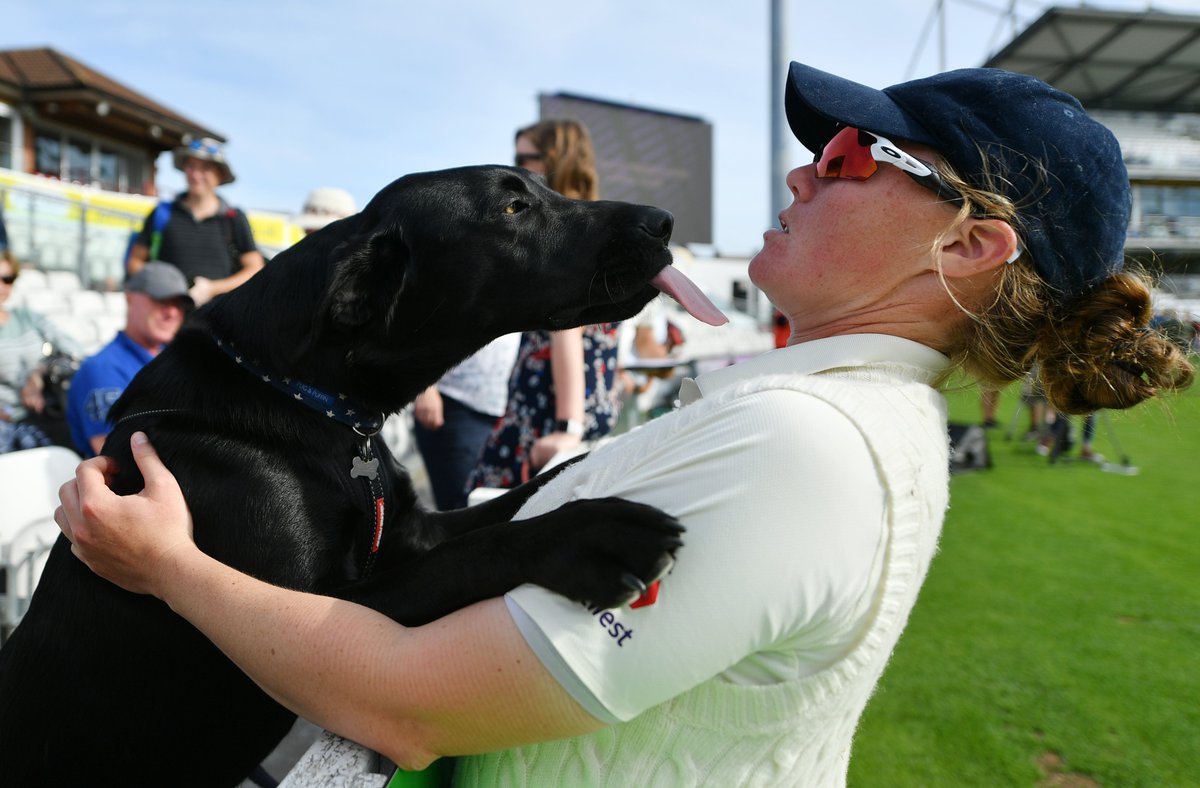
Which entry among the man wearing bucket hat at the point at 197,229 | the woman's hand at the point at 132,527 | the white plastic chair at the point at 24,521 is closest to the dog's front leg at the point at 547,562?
the woman's hand at the point at 132,527

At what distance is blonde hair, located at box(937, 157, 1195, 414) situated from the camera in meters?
1.31

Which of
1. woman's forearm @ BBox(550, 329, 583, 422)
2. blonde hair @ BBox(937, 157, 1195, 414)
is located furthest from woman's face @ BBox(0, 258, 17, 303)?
blonde hair @ BBox(937, 157, 1195, 414)

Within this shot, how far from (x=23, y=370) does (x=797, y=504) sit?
18.2ft

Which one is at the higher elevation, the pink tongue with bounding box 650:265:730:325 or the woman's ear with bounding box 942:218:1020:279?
the woman's ear with bounding box 942:218:1020:279

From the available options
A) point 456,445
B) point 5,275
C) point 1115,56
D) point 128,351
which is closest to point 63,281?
point 5,275

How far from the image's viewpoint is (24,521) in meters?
2.65

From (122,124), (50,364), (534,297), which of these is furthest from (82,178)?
(534,297)

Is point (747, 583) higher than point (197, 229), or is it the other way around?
point (197, 229)

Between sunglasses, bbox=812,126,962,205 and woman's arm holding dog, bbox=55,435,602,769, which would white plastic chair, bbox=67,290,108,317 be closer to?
woman's arm holding dog, bbox=55,435,602,769

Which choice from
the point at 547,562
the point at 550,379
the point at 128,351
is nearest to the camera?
the point at 547,562

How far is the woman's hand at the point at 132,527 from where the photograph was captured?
46.4 inches

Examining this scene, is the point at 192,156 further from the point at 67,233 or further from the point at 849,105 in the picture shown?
the point at 67,233

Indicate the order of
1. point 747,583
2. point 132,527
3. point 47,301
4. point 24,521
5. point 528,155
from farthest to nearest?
point 47,301
point 528,155
point 24,521
point 132,527
point 747,583

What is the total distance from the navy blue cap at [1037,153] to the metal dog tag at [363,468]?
1080 mm
